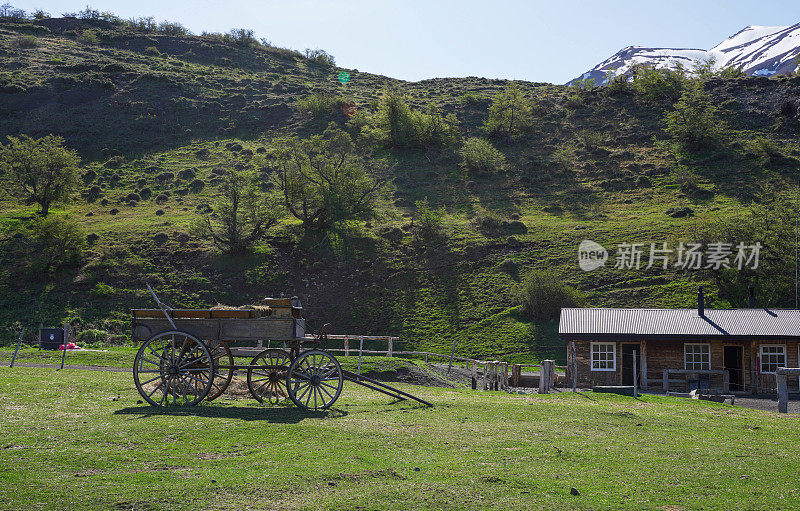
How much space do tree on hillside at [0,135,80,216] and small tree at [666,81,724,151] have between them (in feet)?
204

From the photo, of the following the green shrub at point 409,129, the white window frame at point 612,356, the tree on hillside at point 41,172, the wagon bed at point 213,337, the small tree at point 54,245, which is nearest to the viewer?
the wagon bed at point 213,337

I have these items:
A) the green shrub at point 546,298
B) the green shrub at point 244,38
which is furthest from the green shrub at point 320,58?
the green shrub at point 546,298

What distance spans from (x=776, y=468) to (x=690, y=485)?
6.70 ft

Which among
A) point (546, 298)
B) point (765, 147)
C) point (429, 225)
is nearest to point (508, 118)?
point (765, 147)

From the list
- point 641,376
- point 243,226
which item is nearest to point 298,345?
point 641,376

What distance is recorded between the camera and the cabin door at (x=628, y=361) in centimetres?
2991

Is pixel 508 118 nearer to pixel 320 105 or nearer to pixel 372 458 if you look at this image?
pixel 320 105

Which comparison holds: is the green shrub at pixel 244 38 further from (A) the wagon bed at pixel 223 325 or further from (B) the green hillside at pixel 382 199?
(A) the wagon bed at pixel 223 325

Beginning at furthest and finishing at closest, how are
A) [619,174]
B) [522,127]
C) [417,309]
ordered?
[522,127]
[619,174]
[417,309]

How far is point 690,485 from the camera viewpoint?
855 centimetres

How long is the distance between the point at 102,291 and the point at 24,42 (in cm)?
7361

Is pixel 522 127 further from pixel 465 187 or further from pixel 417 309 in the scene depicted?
pixel 417 309

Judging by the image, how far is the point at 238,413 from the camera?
12.7 metres

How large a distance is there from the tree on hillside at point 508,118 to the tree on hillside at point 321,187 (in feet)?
89.1
